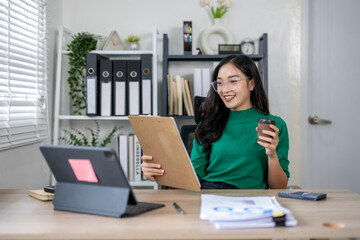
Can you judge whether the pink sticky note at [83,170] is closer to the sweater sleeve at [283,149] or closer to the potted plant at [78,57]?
the sweater sleeve at [283,149]

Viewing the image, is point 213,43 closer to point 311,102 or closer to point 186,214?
point 311,102

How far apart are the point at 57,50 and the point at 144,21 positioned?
661 millimetres

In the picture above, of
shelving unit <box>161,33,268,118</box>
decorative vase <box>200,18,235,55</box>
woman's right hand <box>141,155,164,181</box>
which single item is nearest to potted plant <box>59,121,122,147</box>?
shelving unit <box>161,33,268,118</box>

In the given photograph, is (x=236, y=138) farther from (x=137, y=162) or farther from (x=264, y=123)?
(x=137, y=162)

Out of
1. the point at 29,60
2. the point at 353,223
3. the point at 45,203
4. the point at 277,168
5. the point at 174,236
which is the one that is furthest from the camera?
the point at 29,60

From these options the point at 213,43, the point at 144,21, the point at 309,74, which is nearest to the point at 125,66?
the point at 144,21

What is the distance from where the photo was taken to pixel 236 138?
1.94 meters

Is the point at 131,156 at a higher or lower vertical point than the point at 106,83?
lower

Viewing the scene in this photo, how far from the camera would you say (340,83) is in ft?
10.2

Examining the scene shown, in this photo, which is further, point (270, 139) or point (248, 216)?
point (270, 139)

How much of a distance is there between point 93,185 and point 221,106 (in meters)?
0.98

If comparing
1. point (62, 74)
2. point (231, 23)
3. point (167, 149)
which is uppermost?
point (231, 23)

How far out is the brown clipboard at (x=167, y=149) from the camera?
1441mm

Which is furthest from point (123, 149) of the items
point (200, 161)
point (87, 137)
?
point (200, 161)
